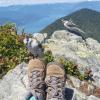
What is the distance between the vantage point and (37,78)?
466 inches

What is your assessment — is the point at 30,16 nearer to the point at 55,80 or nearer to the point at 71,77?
the point at 71,77

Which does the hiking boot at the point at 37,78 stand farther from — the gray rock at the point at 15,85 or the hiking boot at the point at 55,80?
the gray rock at the point at 15,85

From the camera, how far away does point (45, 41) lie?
1988cm

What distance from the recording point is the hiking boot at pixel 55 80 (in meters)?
11.7

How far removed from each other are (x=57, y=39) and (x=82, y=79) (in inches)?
196

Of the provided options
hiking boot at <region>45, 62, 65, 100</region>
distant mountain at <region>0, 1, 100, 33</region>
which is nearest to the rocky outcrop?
hiking boot at <region>45, 62, 65, 100</region>

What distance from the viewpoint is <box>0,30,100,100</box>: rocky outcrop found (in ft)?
45.2

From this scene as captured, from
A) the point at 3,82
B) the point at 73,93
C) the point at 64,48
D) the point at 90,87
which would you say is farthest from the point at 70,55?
the point at 73,93

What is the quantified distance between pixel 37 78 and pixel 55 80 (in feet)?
1.49

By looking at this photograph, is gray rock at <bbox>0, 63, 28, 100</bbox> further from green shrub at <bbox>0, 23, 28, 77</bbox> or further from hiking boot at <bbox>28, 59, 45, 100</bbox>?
green shrub at <bbox>0, 23, 28, 77</bbox>

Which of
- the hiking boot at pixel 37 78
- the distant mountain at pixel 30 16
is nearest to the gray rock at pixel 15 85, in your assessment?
the hiking boot at pixel 37 78

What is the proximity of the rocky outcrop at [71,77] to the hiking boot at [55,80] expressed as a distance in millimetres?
475

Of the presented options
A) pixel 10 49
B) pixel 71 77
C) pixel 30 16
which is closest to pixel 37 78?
pixel 71 77

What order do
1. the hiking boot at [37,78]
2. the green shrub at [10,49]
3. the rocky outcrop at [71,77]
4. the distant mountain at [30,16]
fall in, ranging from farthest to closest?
1. the distant mountain at [30,16]
2. the green shrub at [10,49]
3. the rocky outcrop at [71,77]
4. the hiking boot at [37,78]
